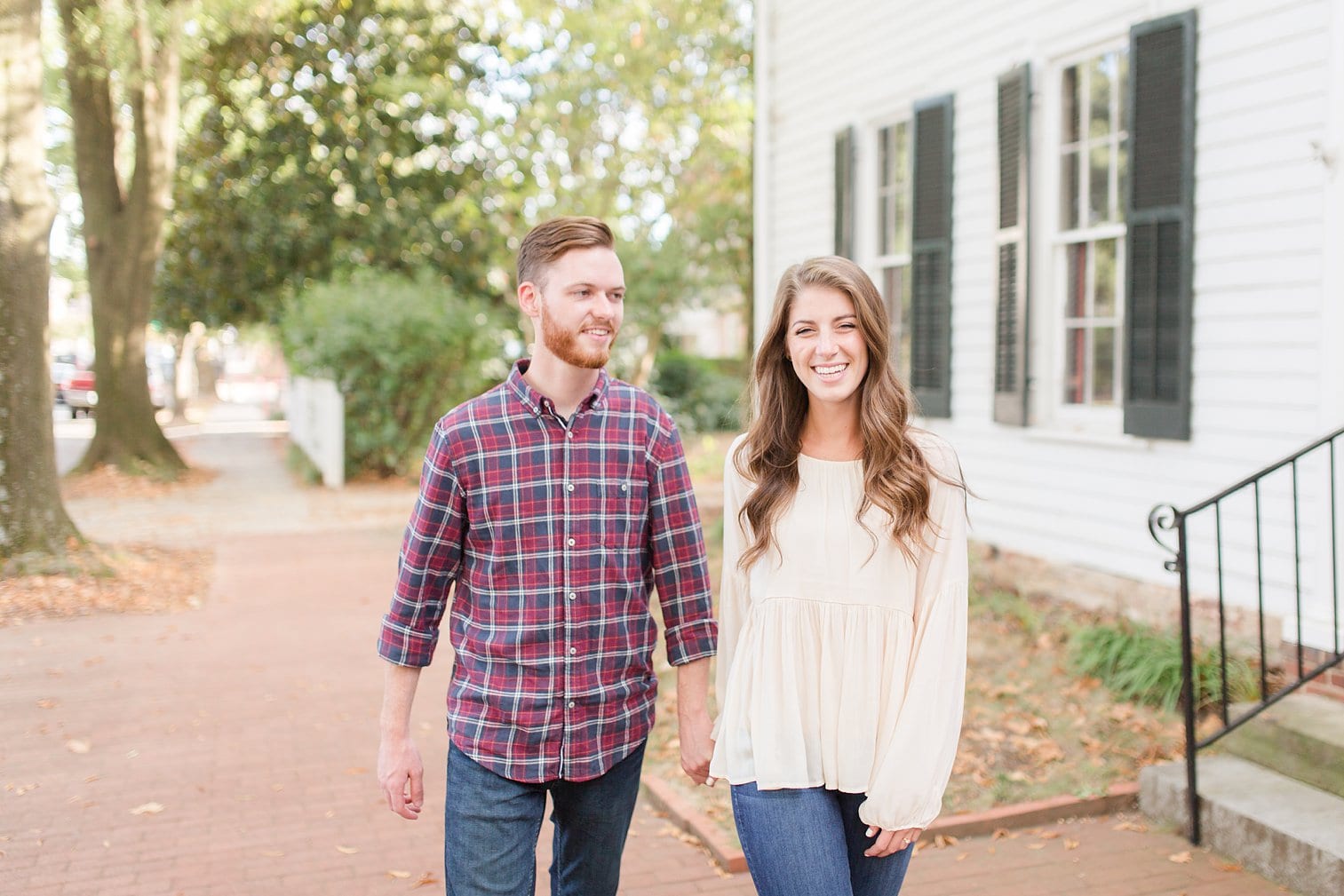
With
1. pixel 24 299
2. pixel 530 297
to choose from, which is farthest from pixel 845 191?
pixel 530 297

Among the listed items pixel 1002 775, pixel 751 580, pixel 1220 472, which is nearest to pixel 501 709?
pixel 751 580

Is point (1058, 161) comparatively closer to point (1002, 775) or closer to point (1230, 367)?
point (1230, 367)

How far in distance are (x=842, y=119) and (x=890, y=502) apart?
846cm

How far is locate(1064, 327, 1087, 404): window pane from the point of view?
7855 millimetres

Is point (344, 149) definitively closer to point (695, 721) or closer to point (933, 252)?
point (933, 252)

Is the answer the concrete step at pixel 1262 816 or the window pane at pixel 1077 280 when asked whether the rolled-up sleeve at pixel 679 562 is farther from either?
the window pane at pixel 1077 280

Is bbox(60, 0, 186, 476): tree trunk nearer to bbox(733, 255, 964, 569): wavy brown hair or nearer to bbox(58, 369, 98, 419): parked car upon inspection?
bbox(733, 255, 964, 569): wavy brown hair

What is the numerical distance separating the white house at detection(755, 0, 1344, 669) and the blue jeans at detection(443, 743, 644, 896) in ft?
10.4

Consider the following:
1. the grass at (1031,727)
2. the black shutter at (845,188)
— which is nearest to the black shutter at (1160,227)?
the grass at (1031,727)

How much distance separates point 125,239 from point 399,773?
57.1 feet

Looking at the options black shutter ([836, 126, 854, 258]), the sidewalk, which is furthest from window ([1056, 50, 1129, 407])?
the sidewalk

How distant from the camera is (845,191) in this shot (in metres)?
10.3

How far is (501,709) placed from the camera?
9.16 feet

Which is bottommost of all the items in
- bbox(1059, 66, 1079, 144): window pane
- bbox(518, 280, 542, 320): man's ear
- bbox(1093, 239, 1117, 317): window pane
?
bbox(518, 280, 542, 320): man's ear
